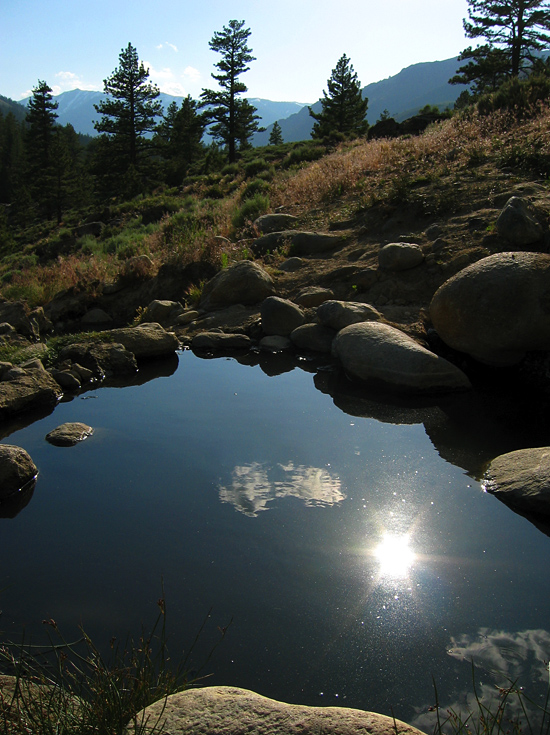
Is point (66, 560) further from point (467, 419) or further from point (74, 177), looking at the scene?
point (74, 177)

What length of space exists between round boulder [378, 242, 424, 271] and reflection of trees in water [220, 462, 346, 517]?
5.54 meters

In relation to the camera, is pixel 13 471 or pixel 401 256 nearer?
pixel 13 471

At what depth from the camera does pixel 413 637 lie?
2.93 metres

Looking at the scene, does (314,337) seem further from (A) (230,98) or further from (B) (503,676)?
(A) (230,98)

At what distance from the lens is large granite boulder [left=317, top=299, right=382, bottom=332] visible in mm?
8273

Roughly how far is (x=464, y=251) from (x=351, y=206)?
4.06 m

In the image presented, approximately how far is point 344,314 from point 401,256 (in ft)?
5.98

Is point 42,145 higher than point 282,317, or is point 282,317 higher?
point 42,145

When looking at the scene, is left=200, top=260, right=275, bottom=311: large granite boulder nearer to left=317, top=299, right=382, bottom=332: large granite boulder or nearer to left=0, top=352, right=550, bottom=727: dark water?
left=317, top=299, right=382, bottom=332: large granite boulder

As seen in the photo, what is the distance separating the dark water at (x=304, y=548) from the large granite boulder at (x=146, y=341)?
8.08 ft

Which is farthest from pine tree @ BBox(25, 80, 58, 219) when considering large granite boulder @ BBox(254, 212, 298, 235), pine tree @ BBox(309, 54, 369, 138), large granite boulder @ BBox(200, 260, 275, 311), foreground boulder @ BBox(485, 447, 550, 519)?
foreground boulder @ BBox(485, 447, 550, 519)

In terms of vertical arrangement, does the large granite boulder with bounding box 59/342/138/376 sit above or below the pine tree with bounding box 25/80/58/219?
below

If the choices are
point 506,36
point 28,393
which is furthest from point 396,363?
point 506,36

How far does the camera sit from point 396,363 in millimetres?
6727
